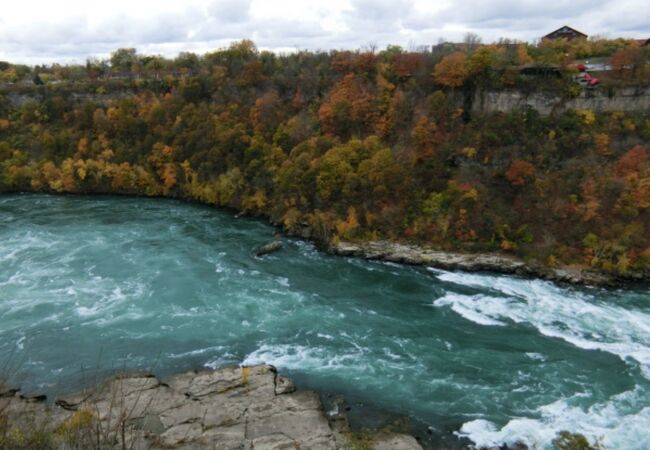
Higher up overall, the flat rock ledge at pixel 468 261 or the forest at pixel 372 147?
the forest at pixel 372 147

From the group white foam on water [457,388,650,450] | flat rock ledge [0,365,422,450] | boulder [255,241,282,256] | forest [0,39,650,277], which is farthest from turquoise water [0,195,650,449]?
forest [0,39,650,277]

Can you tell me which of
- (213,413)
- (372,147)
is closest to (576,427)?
(213,413)

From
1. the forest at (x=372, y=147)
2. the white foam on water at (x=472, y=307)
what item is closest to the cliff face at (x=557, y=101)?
the forest at (x=372, y=147)

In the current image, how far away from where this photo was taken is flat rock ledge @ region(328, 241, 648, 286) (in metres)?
28.9

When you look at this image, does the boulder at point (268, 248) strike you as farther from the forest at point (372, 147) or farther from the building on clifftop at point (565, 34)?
the building on clifftop at point (565, 34)

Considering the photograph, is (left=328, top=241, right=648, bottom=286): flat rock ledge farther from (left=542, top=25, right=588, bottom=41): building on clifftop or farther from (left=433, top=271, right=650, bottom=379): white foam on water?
(left=542, top=25, right=588, bottom=41): building on clifftop

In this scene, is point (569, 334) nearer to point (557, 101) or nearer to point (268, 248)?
point (268, 248)

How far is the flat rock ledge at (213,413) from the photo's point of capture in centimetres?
1617

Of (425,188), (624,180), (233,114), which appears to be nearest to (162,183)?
(233,114)

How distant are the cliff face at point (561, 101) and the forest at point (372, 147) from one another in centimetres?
63

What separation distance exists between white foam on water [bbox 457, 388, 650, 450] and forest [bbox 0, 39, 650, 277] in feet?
43.5

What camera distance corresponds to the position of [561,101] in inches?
1512

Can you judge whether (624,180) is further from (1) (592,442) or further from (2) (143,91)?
(2) (143,91)

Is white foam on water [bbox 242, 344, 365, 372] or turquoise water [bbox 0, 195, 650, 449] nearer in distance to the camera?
turquoise water [bbox 0, 195, 650, 449]
